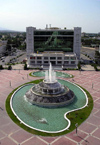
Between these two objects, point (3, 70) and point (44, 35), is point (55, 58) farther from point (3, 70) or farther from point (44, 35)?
point (3, 70)

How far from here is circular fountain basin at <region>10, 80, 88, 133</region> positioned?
27.3 m

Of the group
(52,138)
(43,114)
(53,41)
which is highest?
(53,41)

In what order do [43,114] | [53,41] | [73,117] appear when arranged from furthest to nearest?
[53,41], [43,114], [73,117]

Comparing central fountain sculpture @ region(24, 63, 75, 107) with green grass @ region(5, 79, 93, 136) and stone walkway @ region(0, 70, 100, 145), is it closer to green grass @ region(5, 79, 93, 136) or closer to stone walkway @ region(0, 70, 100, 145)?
green grass @ region(5, 79, 93, 136)

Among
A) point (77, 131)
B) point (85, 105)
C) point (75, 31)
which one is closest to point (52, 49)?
point (75, 31)

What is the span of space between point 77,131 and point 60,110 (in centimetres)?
799

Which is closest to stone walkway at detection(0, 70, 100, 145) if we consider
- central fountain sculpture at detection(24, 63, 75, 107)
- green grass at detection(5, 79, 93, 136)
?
green grass at detection(5, 79, 93, 136)

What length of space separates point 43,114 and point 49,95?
6372mm

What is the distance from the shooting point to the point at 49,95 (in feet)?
121

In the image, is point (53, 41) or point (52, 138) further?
point (53, 41)

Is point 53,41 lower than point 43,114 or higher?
higher

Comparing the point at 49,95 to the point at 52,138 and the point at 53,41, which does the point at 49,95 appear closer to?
the point at 52,138

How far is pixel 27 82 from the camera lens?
5141cm

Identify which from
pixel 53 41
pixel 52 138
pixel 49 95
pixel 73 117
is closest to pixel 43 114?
pixel 73 117
